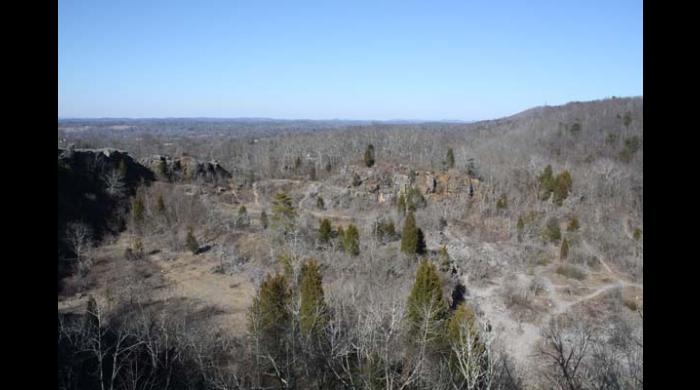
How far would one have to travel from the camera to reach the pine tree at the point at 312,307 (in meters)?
17.0

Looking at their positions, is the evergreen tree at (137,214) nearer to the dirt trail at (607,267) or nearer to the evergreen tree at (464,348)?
the evergreen tree at (464,348)

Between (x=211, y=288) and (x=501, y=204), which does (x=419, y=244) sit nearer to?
(x=211, y=288)

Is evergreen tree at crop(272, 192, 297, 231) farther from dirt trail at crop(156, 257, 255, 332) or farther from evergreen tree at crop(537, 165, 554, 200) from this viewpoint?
evergreen tree at crop(537, 165, 554, 200)

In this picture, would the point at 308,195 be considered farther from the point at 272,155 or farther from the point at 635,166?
the point at 635,166

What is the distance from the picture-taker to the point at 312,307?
1758cm

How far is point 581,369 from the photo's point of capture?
64.8 feet

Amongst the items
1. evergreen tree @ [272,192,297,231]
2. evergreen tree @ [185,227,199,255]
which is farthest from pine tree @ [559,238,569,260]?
evergreen tree @ [185,227,199,255]

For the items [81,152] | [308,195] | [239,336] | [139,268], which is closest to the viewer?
[239,336]

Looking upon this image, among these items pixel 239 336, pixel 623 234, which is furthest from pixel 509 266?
pixel 239 336

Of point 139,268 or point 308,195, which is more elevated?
point 308,195

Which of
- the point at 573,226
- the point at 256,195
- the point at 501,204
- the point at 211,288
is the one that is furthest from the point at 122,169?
the point at 573,226

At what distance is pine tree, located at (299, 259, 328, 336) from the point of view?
55.8 ft

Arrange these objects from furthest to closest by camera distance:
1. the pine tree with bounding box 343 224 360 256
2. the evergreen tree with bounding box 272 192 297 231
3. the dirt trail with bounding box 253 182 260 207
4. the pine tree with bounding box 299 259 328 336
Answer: the dirt trail with bounding box 253 182 260 207
the evergreen tree with bounding box 272 192 297 231
the pine tree with bounding box 343 224 360 256
the pine tree with bounding box 299 259 328 336
